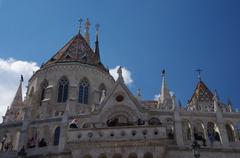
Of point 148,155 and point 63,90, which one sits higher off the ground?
point 63,90

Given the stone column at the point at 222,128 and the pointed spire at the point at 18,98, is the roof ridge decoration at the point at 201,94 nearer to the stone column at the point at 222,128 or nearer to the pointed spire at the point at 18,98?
the stone column at the point at 222,128

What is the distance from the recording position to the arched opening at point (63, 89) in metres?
34.9

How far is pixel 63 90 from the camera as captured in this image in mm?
35281

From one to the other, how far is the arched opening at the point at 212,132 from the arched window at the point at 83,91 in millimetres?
13339

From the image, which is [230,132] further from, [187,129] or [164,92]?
[164,92]

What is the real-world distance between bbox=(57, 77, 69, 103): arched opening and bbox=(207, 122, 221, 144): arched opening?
48.8 ft

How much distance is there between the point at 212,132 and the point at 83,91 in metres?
14.5

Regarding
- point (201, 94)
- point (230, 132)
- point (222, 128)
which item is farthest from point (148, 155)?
point (201, 94)

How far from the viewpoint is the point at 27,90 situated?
38.1 metres

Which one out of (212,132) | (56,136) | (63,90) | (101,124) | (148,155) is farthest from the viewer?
(63,90)

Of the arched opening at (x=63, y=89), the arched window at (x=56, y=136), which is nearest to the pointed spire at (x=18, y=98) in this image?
the arched opening at (x=63, y=89)

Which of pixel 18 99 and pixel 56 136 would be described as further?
pixel 18 99

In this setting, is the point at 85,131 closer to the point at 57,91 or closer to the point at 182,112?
the point at 182,112

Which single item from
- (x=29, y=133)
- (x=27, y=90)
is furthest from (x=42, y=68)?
(x=29, y=133)
